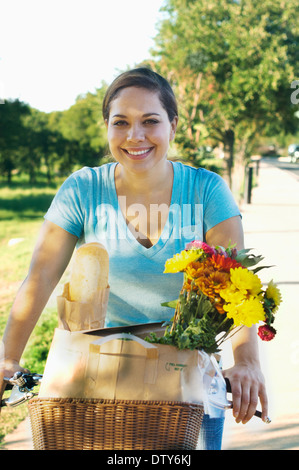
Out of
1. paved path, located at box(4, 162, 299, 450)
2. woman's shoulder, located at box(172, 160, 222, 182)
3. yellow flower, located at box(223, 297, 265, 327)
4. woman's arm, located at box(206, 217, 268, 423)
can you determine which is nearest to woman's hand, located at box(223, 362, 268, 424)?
woman's arm, located at box(206, 217, 268, 423)

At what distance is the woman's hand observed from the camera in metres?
1.46

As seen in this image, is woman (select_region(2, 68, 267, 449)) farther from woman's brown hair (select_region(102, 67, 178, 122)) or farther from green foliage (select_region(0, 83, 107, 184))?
green foliage (select_region(0, 83, 107, 184))

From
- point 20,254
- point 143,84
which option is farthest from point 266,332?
point 20,254

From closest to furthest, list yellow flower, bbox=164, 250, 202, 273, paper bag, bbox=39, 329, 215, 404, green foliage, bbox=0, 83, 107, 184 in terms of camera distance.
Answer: paper bag, bbox=39, 329, 215, 404, yellow flower, bbox=164, 250, 202, 273, green foliage, bbox=0, 83, 107, 184

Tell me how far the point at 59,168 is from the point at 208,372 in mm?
30473

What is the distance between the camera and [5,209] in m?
21.8

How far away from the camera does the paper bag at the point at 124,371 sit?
1224 mm

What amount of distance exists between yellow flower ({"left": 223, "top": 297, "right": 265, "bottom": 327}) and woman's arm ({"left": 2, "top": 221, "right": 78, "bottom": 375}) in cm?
70

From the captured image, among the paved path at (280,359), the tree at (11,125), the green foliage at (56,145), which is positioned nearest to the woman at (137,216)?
the paved path at (280,359)

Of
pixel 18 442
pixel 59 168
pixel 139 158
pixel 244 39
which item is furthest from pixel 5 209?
pixel 139 158

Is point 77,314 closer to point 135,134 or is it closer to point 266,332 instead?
point 266,332

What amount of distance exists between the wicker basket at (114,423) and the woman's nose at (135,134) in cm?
90

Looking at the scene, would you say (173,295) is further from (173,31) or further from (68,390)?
(173,31)

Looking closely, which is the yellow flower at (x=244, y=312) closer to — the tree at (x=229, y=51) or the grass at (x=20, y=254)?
the grass at (x=20, y=254)
